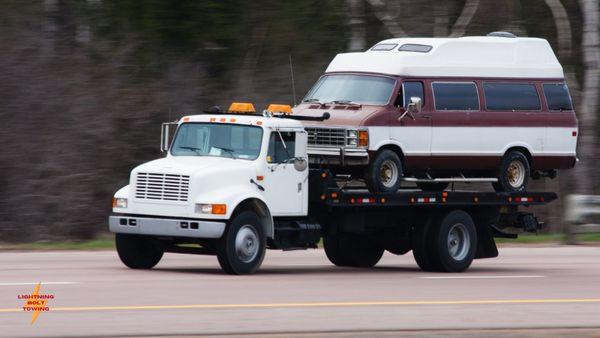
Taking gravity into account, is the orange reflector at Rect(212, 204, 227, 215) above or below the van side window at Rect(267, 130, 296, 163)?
below

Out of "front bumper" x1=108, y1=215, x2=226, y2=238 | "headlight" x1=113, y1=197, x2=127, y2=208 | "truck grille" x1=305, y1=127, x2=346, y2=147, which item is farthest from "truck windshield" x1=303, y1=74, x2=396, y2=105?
"headlight" x1=113, y1=197, x2=127, y2=208

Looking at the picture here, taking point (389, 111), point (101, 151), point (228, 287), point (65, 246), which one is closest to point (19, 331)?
point (228, 287)

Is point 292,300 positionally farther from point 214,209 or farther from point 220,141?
point 220,141

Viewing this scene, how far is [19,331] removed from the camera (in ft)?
35.7

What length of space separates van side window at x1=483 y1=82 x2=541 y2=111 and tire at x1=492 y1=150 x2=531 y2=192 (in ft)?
2.43

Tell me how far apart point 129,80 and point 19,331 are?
19313mm

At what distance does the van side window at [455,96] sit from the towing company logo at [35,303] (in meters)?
7.32

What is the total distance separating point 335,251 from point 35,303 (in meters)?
7.84

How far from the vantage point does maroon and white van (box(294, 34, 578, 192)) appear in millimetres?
17469

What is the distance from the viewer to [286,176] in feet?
54.5

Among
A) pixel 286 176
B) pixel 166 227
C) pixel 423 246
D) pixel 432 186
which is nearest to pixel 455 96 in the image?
pixel 432 186

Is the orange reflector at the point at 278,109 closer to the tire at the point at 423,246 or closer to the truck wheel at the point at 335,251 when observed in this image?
the truck wheel at the point at 335,251

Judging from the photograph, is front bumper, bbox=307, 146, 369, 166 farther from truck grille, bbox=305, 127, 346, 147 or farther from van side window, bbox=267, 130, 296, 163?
van side window, bbox=267, 130, 296, 163

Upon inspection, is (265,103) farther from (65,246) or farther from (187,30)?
(65,246)
